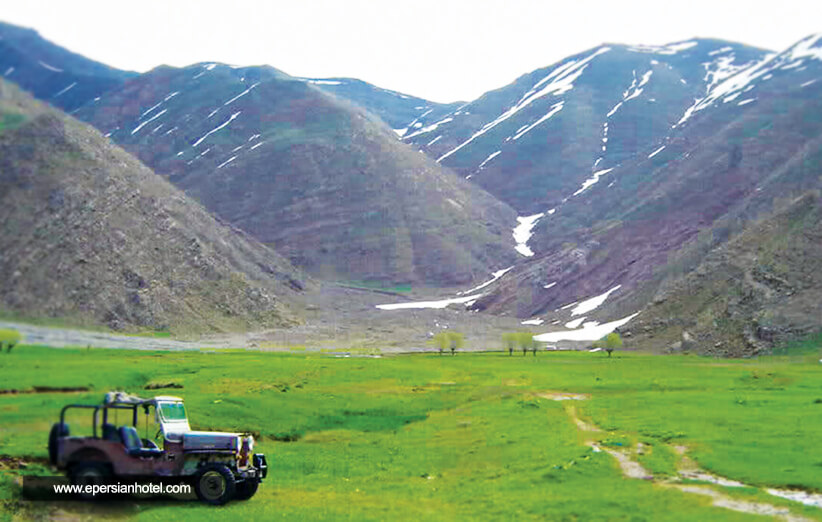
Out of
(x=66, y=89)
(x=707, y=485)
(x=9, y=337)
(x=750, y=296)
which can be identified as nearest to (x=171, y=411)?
(x=9, y=337)

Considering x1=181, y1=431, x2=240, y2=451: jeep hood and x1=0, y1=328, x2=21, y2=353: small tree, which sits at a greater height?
x1=0, y1=328, x2=21, y2=353: small tree

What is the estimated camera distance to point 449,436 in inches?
1901

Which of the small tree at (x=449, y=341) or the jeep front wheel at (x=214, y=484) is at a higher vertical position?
the jeep front wheel at (x=214, y=484)

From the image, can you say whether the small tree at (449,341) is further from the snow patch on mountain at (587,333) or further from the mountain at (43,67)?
the mountain at (43,67)

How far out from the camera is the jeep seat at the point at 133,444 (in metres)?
21.6

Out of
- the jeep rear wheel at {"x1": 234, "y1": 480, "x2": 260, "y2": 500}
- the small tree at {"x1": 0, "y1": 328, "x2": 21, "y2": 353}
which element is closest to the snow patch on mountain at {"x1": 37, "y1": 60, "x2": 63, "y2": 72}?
the small tree at {"x1": 0, "y1": 328, "x2": 21, "y2": 353}

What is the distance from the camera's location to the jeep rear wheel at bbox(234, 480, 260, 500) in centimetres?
2656

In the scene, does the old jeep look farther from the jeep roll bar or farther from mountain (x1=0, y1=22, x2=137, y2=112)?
mountain (x1=0, y1=22, x2=137, y2=112)

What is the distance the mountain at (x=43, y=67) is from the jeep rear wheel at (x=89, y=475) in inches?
513

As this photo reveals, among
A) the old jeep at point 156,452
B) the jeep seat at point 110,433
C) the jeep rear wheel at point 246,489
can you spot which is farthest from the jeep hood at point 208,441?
the jeep seat at point 110,433

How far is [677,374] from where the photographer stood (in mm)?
94750

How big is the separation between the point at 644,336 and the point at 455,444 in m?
117

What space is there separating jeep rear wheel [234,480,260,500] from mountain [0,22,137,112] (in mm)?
15751

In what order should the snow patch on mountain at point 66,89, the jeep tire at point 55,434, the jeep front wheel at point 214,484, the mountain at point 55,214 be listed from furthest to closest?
the snow patch on mountain at point 66,89 < the jeep front wheel at point 214,484 < the mountain at point 55,214 < the jeep tire at point 55,434
